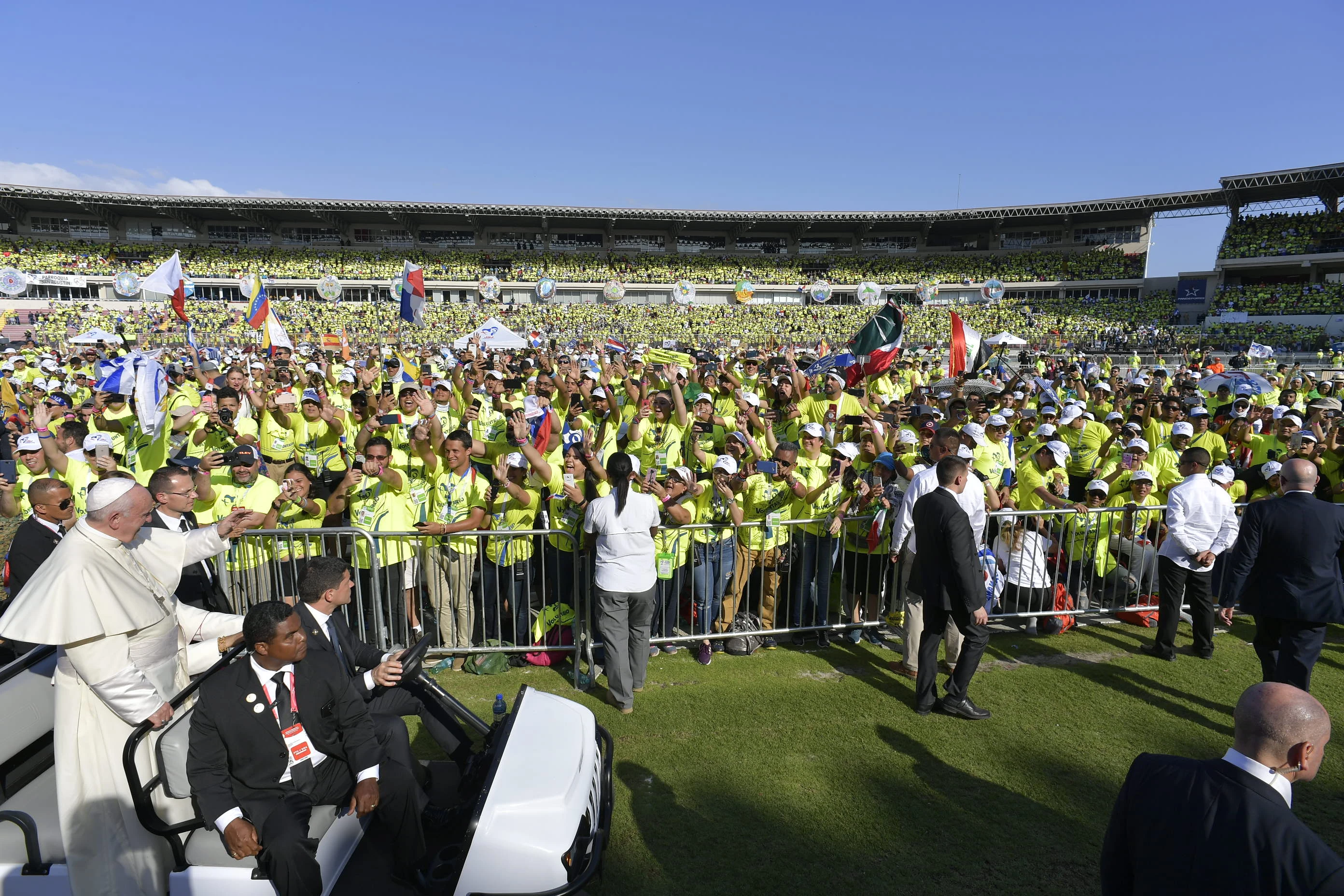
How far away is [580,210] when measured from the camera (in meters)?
49.6

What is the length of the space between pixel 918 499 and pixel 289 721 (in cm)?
435

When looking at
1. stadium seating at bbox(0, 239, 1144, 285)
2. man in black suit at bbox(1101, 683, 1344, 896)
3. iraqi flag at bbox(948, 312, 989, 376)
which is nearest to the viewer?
man in black suit at bbox(1101, 683, 1344, 896)

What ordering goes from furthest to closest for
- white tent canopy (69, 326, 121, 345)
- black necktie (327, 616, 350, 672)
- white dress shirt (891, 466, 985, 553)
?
white tent canopy (69, 326, 121, 345) < white dress shirt (891, 466, 985, 553) < black necktie (327, 616, 350, 672)

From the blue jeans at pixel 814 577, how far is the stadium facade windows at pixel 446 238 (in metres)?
50.0

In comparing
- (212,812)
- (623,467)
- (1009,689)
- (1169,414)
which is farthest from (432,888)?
(1169,414)

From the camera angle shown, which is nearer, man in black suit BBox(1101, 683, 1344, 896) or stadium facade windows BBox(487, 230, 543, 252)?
man in black suit BBox(1101, 683, 1344, 896)

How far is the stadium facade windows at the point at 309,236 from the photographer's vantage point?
5038 centimetres

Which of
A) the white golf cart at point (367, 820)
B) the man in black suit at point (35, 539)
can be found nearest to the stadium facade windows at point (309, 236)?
the man in black suit at point (35, 539)

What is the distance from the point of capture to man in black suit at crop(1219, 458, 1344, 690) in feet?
14.9

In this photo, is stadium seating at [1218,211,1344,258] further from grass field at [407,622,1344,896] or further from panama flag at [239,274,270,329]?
panama flag at [239,274,270,329]

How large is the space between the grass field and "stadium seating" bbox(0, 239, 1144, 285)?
45862 millimetres

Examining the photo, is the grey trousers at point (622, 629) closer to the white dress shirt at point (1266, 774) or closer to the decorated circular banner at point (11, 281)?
the white dress shirt at point (1266, 774)

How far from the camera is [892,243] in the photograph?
175ft

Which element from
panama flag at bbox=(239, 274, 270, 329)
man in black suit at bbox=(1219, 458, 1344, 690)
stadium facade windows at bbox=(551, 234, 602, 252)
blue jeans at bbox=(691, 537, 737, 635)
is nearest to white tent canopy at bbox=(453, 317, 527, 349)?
panama flag at bbox=(239, 274, 270, 329)
